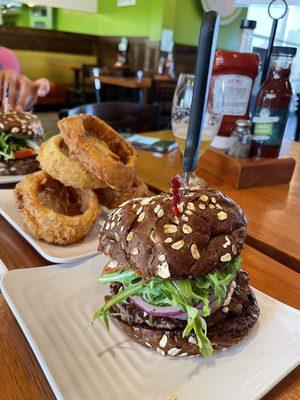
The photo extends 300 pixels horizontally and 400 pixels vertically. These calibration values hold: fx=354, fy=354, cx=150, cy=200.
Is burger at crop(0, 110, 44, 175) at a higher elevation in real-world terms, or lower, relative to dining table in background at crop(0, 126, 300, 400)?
higher

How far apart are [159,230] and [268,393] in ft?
1.11

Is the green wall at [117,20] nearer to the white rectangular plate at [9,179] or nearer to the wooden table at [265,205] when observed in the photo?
the wooden table at [265,205]

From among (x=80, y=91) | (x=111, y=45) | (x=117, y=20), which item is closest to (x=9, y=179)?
(x=80, y=91)

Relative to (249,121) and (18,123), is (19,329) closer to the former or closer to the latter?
(18,123)

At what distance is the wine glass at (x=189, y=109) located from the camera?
1417mm

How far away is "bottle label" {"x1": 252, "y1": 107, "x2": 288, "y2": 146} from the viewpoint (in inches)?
55.4

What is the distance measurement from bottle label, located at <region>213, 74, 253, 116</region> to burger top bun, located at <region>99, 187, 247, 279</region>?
803 mm

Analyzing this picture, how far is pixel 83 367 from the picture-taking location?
2.08 feet

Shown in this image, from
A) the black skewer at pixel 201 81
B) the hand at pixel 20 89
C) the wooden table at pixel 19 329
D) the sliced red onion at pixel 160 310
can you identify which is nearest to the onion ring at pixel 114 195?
the wooden table at pixel 19 329

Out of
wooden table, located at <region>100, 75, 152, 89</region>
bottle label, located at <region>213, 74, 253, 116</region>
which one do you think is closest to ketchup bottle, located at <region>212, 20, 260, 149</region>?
bottle label, located at <region>213, 74, 253, 116</region>

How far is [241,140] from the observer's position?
1.44m

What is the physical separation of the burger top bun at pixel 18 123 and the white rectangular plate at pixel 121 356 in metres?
0.86

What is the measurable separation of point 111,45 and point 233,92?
7032mm

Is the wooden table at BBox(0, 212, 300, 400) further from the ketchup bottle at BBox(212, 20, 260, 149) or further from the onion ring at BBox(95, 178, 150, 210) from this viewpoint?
the ketchup bottle at BBox(212, 20, 260, 149)
